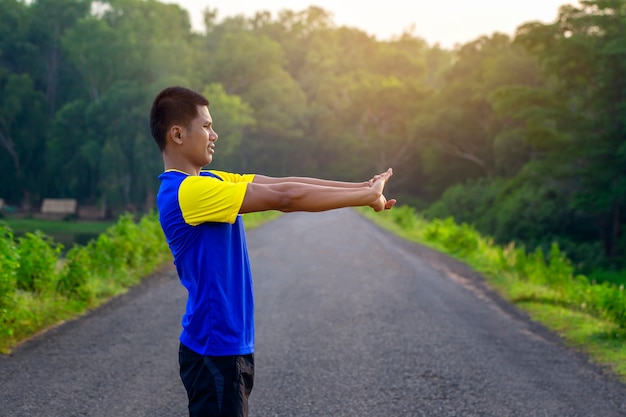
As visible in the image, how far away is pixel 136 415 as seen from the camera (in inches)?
197

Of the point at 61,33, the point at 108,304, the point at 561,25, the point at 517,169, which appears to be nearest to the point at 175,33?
the point at 61,33

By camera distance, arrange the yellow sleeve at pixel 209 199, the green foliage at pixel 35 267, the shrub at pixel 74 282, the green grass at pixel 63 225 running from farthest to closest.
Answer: the green grass at pixel 63 225 → the shrub at pixel 74 282 → the green foliage at pixel 35 267 → the yellow sleeve at pixel 209 199

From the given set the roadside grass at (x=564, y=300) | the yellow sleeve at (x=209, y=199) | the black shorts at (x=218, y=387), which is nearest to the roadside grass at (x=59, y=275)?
the black shorts at (x=218, y=387)

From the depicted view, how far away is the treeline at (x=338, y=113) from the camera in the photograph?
31297 mm

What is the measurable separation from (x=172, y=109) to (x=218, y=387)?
3.67ft

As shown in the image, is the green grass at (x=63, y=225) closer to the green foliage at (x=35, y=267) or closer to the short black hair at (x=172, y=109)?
the green foliage at (x=35, y=267)

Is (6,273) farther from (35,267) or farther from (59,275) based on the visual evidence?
(59,275)

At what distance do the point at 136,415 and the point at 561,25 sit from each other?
3134cm

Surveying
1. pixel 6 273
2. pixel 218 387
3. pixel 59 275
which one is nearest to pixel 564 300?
pixel 59 275

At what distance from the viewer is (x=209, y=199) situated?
2615mm

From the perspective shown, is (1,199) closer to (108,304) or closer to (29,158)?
(29,158)

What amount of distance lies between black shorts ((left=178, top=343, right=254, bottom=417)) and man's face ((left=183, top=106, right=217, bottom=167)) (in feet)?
2.62

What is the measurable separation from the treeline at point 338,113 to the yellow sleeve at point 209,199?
27.4m

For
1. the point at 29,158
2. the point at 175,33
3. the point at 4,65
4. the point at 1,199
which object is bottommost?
the point at 1,199
